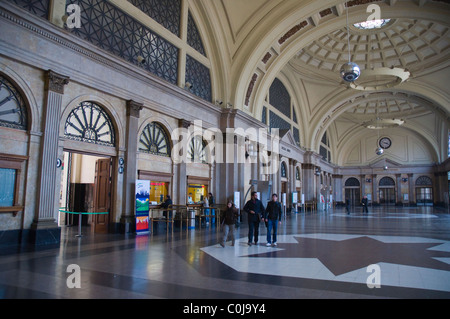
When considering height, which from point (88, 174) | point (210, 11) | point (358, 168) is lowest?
point (88, 174)

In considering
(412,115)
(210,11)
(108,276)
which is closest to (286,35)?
(210,11)

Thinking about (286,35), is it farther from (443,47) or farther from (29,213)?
(29,213)

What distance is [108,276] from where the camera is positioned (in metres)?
4.97

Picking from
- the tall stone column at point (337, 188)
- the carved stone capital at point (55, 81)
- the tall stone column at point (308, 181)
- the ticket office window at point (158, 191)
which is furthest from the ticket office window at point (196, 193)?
the tall stone column at point (337, 188)

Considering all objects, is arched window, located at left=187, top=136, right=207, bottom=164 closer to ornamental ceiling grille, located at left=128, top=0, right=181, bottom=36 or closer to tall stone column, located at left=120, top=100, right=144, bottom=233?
tall stone column, located at left=120, top=100, right=144, bottom=233

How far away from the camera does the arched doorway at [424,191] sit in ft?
131

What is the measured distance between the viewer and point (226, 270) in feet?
18.1

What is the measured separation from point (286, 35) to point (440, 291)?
15.9 metres

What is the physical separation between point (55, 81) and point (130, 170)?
377cm

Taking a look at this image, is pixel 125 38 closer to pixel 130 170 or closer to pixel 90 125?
pixel 90 125

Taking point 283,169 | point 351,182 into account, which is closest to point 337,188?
point 351,182

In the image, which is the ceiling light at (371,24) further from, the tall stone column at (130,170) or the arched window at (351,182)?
the arched window at (351,182)

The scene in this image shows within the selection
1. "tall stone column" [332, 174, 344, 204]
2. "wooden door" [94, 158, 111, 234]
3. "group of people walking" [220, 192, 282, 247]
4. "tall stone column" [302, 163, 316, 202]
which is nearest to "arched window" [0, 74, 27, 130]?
"wooden door" [94, 158, 111, 234]

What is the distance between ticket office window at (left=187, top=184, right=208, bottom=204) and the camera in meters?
14.5
